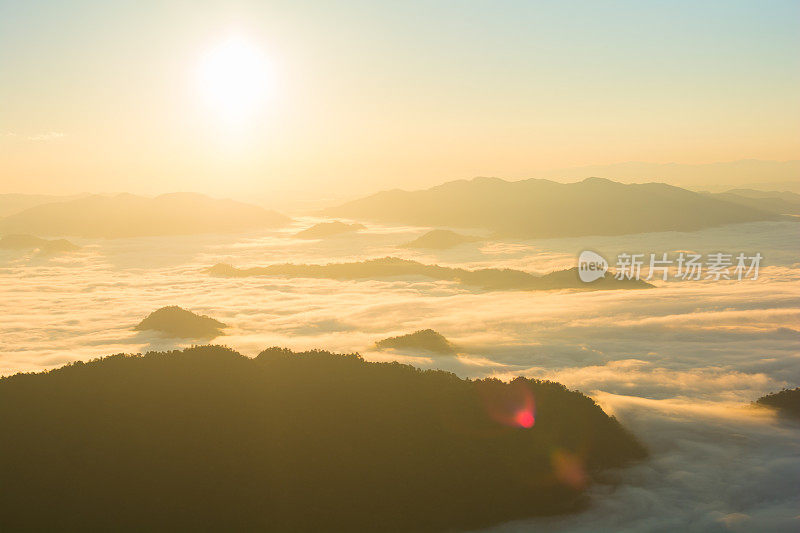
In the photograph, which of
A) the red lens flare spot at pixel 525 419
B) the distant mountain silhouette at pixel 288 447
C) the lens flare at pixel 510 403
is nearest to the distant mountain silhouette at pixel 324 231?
the distant mountain silhouette at pixel 288 447

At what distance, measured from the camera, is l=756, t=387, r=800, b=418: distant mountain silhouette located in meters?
20.1

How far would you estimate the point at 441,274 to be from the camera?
80562 mm

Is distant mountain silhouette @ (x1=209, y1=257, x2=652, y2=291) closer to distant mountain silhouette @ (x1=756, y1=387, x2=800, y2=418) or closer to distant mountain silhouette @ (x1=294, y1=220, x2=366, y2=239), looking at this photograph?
distant mountain silhouette @ (x1=756, y1=387, x2=800, y2=418)

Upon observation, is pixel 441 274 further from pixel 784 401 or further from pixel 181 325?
pixel 784 401

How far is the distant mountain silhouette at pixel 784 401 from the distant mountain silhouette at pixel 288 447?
7.50 meters

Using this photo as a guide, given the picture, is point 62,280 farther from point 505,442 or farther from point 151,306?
point 505,442

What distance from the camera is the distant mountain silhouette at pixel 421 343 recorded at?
32.2 meters

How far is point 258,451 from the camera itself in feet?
48.4

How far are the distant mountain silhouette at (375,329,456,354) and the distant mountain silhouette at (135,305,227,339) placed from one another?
1507 cm

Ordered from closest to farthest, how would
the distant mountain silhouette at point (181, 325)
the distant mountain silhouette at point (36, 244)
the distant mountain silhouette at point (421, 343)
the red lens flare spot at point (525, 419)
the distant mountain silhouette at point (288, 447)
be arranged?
1. the distant mountain silhouette at point (288, 447)
2. the red lens flare spot at point (525, 419)
3. the distant mountain silhouette at point (421, 343)
4. the distant mountain silhouette at point (181, 325)
5. the distant mountain silhouette at point (36, 244)

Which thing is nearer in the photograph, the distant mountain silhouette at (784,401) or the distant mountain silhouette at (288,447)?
the distant mountain silhouette at (288,447)

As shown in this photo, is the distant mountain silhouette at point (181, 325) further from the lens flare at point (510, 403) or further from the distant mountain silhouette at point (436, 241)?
the distant mountain silhouette at point (436, 241)

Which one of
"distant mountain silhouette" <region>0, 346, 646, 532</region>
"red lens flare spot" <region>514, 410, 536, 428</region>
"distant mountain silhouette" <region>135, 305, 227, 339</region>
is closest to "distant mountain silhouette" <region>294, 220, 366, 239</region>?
"distant mountain silhouette" <region>135, 305, 227, 339</region>

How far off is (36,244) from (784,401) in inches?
6709
